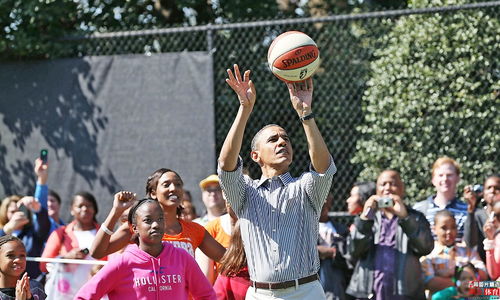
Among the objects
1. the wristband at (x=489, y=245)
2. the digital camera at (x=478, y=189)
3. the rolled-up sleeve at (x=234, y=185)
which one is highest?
the digital camera at (x=478, y=189)

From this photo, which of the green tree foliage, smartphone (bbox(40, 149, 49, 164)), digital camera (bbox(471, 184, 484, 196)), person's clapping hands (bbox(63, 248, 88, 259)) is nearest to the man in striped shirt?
person's clapping hands (bbox(63, 248, 88, 259))

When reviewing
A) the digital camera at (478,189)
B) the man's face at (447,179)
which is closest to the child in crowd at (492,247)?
the man's face at (447,179)

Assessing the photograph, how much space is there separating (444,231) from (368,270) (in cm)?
71

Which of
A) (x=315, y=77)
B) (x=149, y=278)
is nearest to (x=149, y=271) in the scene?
(x=149, y=278)

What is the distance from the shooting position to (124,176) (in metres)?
9.59

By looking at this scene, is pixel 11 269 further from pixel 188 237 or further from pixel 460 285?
pixel 460 285

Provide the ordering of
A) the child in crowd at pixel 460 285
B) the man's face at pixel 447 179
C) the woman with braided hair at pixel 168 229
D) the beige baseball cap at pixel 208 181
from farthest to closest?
the beige baseball cap at pixel 208 181
the man's face at pixel 447 179
the child in crowd at pixel 460 285
the woman with braided hair at pixel 168 229

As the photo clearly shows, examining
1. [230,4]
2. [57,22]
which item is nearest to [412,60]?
[230,4]

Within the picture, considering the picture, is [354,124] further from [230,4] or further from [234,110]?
[230,4]

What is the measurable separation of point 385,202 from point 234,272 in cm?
163

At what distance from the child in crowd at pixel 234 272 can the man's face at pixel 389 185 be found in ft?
6.26

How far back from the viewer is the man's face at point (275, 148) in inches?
216

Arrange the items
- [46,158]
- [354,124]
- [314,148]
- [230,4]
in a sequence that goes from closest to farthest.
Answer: [314,148] < [46,158] < [354,124] < [230,4]

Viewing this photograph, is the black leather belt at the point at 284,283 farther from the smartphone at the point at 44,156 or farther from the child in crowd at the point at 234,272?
the smartphone at the point at 44,156
